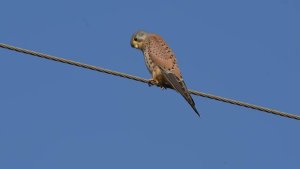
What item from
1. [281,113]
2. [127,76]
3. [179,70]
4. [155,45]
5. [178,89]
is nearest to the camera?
[281,113]

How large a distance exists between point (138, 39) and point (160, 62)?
3.20 feet

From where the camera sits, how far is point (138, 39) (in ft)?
35.4

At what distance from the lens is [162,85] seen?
981 centimetres

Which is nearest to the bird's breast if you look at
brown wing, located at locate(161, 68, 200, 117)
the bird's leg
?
the bird's leg

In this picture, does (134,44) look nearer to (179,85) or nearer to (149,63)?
(149,63)

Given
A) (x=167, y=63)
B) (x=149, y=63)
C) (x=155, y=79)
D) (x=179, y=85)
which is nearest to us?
(x=179, y=85)

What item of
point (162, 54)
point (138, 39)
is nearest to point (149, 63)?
point (162, 54)

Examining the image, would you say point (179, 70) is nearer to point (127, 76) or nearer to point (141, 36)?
point (141, 36)

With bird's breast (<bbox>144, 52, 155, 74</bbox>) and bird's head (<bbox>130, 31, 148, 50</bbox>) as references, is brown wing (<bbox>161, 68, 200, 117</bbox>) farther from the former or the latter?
bird's head (<bbox>130, 31, 148, 50</bbox>)

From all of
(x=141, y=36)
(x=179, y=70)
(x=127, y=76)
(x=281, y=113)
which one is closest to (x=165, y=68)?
(x=179, y=70)

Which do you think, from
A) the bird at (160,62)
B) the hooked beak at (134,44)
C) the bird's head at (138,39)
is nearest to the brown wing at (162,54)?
the bird at (160,62)

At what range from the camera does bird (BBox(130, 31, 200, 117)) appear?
929cm

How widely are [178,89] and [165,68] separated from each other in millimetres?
754

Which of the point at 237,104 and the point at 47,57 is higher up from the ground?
the point at 47,57
